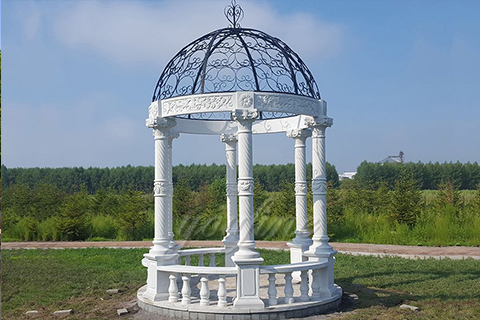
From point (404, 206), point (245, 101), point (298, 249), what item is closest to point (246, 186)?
point (245, 101)

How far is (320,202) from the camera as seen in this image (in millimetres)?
9930

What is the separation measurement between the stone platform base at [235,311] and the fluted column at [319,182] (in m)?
1.37

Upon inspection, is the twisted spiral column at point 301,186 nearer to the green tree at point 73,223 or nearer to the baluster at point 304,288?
the baluster at point 304,288

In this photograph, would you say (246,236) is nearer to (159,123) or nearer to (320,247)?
(320,247)

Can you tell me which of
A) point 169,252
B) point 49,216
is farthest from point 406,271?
point 49,216

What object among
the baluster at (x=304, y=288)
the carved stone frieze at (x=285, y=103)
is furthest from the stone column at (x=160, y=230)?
the baluster at (x=304, y=288)

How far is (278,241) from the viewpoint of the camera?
907 inches

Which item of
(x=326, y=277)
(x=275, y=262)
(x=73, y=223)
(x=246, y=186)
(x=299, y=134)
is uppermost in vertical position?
(x=299, y=134)

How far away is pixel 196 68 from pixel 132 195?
699 inches

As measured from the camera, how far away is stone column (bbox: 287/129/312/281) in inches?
431

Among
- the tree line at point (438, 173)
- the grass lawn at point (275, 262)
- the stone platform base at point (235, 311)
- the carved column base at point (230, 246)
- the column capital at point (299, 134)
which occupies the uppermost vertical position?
the tree line at point (438, 173)

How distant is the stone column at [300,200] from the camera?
1095 centimetres

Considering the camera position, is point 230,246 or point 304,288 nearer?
point 304,288

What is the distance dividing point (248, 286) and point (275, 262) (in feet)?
25.5
